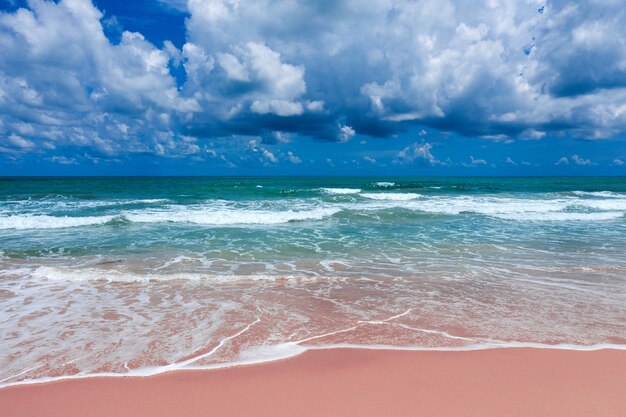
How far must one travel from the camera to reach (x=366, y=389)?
3.34 m

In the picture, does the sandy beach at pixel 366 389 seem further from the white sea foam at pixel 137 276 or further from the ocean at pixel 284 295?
the white sea foam at pixel 137 276

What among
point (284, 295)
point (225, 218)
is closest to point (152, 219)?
point (225, 218)

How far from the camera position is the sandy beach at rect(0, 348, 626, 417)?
3.05 m

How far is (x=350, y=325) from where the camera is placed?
16.5 feet

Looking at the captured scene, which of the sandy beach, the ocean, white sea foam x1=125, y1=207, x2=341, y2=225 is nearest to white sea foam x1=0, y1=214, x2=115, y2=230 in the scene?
white sea foam x1=125, y1=207, x2=341, y2=225

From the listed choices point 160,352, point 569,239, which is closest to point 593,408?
point 160,352

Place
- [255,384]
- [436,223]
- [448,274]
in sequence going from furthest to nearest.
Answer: [436,223] → [448,274] → [255,384]

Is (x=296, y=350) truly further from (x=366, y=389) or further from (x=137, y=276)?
(x=137, y=276)

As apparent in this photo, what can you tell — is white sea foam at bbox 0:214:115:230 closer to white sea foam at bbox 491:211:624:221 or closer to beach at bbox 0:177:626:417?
beach at bbox 0:177:626:417

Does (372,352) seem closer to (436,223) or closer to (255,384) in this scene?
(255,384)

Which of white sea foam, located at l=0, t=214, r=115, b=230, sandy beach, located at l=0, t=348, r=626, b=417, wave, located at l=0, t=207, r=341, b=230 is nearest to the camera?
sandy beach, located at l=0, t=348, r=626, b=417

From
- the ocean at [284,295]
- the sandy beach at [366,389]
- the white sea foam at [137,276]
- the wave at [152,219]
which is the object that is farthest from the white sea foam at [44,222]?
the sandy beach at [366,389]

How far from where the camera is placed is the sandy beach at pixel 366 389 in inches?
120

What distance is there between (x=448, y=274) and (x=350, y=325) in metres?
3.73
